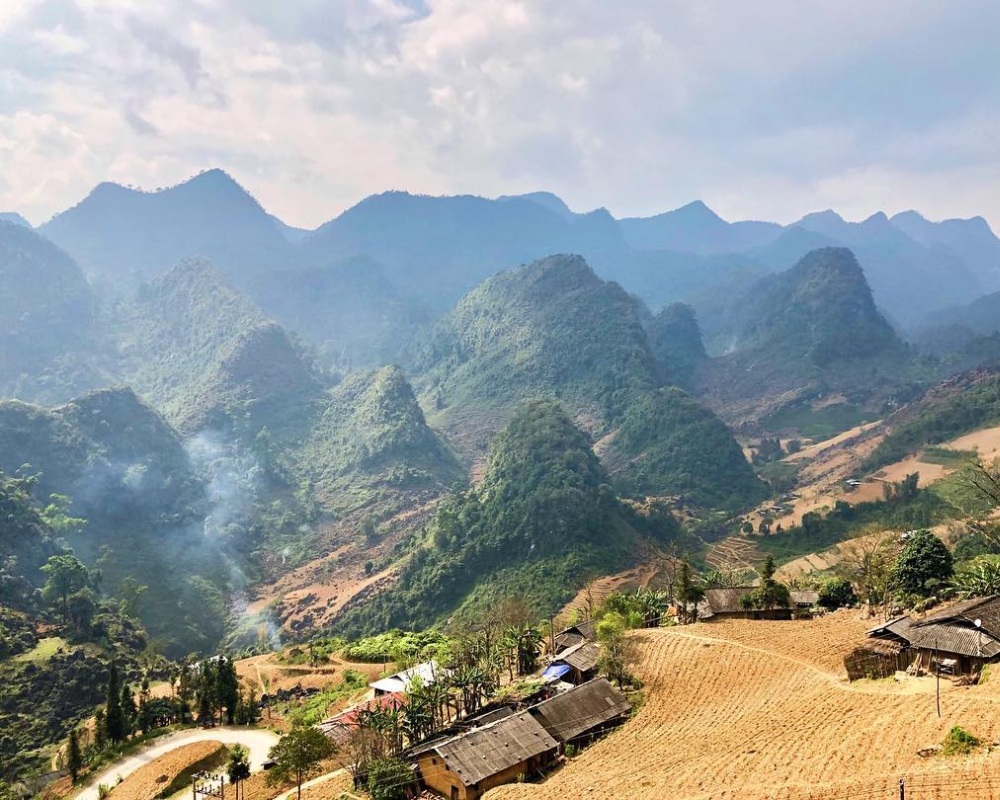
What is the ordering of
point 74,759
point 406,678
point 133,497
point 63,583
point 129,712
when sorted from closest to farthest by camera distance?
point 74,759 < point 406,678 < point 129,712 < point 63,583 < point 133,497

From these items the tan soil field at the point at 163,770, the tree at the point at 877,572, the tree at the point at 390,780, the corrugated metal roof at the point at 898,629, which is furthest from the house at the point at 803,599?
the tan soil field at the point at 163,770

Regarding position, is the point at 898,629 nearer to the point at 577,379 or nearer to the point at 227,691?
the point at 227,691

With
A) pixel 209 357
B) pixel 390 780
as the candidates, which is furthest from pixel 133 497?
pixel 390 780

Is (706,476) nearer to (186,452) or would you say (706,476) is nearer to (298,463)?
(298,463)

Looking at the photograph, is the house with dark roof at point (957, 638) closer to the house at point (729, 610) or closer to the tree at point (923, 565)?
the tree at point (923, 565)

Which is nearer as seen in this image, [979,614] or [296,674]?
[979,614]

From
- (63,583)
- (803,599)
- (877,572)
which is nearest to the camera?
(877,572)

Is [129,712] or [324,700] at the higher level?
[129,712]

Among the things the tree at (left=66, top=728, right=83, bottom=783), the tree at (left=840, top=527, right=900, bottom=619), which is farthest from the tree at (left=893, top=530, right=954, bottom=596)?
the tree at (left=66, top=728, right=83, bottom=783)

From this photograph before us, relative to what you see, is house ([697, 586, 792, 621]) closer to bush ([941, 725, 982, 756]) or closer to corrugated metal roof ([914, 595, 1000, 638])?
corrugated metal roof ([914, 595, 1000, 638])
